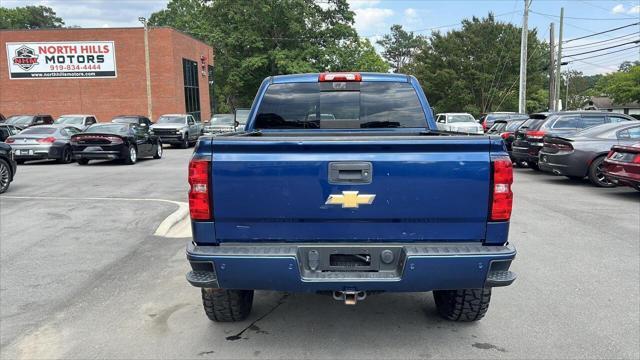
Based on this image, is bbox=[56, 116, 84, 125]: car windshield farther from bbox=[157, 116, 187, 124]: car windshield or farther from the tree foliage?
the tree foliage

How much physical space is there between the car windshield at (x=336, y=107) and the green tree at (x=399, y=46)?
122 m

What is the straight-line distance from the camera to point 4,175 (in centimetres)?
1136

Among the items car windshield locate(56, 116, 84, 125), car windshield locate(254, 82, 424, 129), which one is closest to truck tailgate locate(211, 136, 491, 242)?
car windshield locate(254, 82, 424, 129)

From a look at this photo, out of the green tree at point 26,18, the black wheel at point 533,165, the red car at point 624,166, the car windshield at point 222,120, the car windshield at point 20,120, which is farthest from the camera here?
the green tree at point 26,18

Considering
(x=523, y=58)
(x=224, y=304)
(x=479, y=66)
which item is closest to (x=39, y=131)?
(x=224, y=304)

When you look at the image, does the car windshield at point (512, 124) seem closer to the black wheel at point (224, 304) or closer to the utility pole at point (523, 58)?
the utility pole at point (523, 58)

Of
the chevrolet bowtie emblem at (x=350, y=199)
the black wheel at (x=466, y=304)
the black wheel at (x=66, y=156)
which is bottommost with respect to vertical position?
the black wheel at (x=466, y=304)

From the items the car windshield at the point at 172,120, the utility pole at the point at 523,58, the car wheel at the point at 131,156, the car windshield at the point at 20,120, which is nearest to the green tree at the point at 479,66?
the utility pole at the point at 523,58

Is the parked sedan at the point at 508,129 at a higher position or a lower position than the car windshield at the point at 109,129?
lower

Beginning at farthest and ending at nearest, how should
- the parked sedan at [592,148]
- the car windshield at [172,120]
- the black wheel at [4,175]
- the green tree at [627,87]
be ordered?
the green tree at [627,87] → the car windshield at [172,120] → the parked sedan at [592,148] → the black wheel at [4,175]

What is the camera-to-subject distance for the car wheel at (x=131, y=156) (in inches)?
698

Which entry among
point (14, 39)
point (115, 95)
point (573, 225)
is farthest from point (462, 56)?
point (573, 225)

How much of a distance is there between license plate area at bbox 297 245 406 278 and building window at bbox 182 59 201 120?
37.5 m

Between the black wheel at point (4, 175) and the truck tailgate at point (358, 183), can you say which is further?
the black wheel at point (4, 175)
